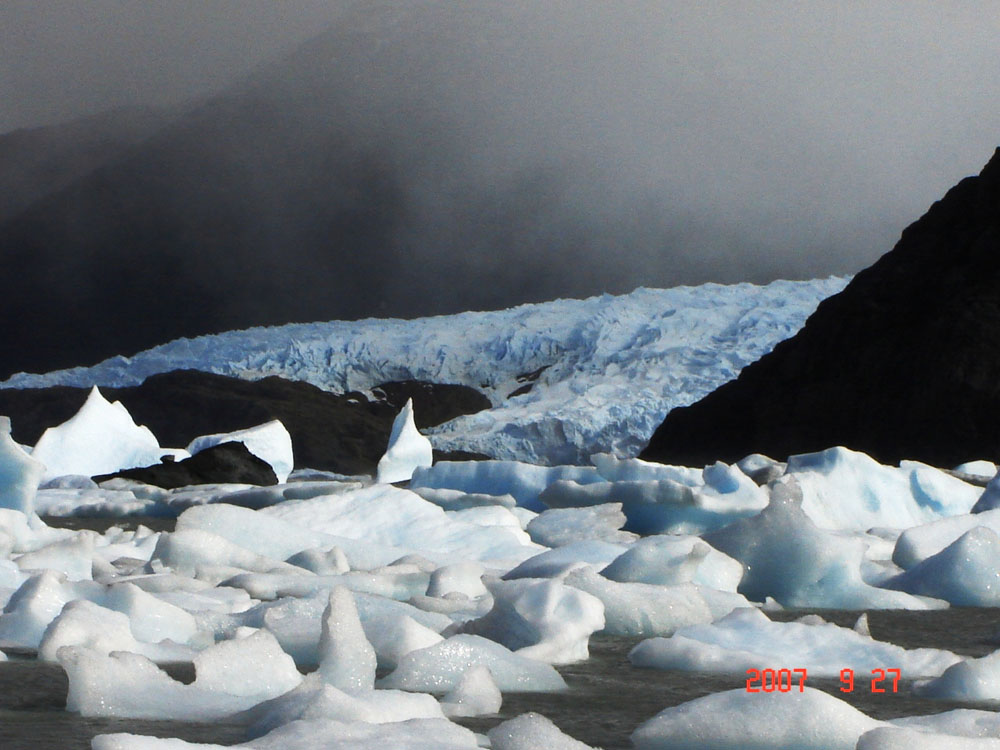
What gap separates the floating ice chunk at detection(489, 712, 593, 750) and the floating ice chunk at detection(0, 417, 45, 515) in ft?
29.7

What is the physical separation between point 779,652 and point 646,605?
76cm

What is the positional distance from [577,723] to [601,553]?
2.89m

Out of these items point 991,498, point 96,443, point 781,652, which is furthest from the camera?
point 96,443

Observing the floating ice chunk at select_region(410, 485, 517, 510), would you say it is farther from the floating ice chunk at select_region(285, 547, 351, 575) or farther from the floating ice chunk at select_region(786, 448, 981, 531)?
the floating ice chunk at select_region(285, 547, 351, 575)

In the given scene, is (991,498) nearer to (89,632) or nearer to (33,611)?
(33,611)

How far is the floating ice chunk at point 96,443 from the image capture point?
22.5 m

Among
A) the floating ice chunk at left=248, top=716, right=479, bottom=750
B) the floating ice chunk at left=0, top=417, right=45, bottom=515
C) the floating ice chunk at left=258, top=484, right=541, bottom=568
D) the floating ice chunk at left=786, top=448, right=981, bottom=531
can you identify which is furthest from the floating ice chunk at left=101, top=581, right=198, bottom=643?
the floating ice chunk at left=786, top=448, right=981, bottom=531

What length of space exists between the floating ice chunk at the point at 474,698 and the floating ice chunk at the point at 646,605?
1570mm

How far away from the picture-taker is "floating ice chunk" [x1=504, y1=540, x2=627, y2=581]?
4.88m

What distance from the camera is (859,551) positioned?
5754 mm

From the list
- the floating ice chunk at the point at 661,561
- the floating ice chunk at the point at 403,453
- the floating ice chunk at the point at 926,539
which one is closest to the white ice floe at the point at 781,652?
the floating ice chunk at the point at 661,561

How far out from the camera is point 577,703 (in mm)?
3145

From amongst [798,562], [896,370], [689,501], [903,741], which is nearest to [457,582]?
[798,562]
